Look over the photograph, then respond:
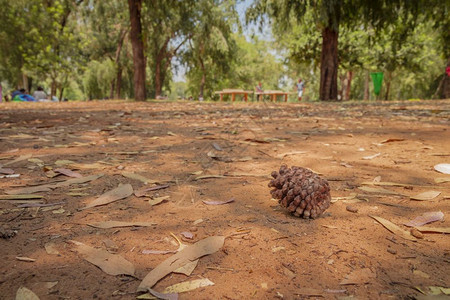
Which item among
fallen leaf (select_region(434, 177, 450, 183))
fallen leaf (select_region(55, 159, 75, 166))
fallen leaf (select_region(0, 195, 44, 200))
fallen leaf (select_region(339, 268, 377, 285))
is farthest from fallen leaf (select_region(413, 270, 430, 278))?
fallen leaf (select_region(55, 159, 75, 166))

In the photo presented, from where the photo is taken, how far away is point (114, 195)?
1.79m

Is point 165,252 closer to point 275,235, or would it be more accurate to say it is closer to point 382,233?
point 275,235

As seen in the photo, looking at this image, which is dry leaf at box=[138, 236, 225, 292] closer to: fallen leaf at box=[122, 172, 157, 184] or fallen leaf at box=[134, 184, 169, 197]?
fallen leaf at box=[134, 184, 169, 197]

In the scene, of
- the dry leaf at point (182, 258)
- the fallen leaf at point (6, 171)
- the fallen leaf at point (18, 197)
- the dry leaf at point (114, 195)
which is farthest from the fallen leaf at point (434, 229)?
the fallen leaf at point (6, 171)

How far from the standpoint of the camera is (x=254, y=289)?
100cm

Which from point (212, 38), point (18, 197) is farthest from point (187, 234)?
point (212, 38)

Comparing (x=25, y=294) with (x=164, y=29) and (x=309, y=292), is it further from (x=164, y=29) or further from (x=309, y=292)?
(x=164, y=29)

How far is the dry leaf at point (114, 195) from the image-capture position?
1.67 m

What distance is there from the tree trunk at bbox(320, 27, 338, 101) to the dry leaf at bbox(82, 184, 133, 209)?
10.9m

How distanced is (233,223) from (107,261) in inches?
22.2

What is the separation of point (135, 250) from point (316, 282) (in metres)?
0.69

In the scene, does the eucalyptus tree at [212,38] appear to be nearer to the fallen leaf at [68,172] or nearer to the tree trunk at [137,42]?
the tree trunk at [137,42]

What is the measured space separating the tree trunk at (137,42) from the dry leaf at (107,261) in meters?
11.2

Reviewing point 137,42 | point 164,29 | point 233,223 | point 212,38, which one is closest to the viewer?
point 233,223
